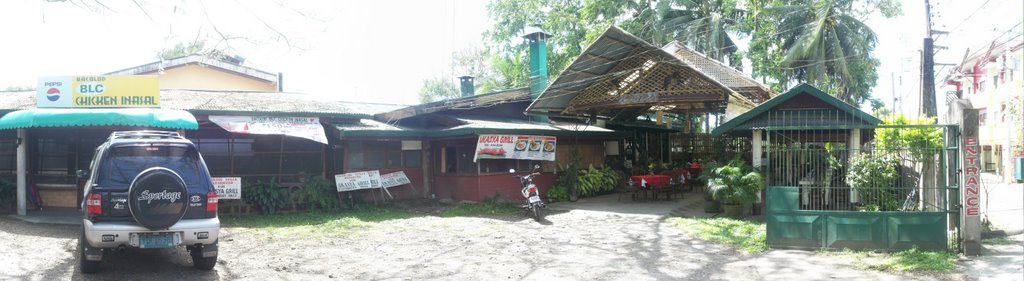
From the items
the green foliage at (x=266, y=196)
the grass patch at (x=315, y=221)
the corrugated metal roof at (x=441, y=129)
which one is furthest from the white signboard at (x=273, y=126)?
the grass patch at (x=315, y=221)

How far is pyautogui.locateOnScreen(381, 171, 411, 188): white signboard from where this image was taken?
568 inches

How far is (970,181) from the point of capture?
762 cm

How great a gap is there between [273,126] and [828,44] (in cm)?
2249

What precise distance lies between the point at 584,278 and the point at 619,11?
22012mm

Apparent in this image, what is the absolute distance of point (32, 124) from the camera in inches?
414

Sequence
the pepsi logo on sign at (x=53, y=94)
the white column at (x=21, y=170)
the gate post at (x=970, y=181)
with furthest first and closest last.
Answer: the white column at (x=21, y=170), the pepsi logo on sign at (x=53, y=94), the gate post at (x=970, y=181)

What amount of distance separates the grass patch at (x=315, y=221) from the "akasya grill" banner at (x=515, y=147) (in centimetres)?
229

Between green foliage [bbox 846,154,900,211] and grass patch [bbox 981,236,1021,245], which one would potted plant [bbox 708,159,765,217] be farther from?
grass patch [bbox 981,236,1021,245]

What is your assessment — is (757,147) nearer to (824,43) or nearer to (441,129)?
(441,129)

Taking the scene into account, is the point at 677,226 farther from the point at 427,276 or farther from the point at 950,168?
the point at 427,276

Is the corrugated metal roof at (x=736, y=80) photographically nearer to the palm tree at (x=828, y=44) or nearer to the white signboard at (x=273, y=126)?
the white signboard at (x=273, y=126)

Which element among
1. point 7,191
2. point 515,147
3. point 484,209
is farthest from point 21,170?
point 515,147

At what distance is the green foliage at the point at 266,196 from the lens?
41.1 feet

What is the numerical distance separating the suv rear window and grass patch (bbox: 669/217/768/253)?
7298 mm
